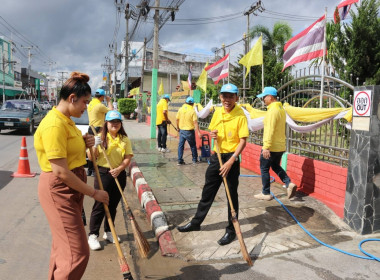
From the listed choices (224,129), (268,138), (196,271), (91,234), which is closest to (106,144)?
(91,234)

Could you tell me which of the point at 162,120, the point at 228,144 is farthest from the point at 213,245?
the point at 162,120

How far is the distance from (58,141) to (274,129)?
3.71m

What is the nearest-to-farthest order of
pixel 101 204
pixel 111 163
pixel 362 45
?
pixel 101 204, pixel 111 163, pixel 362 45

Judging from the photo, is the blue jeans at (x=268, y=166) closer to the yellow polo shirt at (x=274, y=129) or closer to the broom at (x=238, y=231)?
the yellow polo shirt at (x=274, y=129)

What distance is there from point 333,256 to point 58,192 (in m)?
3.00

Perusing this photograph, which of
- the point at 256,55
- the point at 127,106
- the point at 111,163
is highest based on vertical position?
the point at 256,55

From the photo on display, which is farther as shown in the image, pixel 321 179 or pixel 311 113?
pixel 311 113

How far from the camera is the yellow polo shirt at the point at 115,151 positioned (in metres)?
3.84

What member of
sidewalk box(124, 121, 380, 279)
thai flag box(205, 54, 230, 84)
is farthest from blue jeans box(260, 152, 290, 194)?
thai flag box(205, 54, 230, 84)

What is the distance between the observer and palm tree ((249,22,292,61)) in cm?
2566

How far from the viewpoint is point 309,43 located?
19.7 ft

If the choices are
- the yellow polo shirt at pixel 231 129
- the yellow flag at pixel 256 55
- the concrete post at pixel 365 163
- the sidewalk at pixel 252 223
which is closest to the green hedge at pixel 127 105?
the yellow flag at pixel 256 55

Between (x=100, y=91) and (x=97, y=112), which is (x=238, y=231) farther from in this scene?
(x=100, y=91)

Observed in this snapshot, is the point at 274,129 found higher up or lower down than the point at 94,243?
higher up
